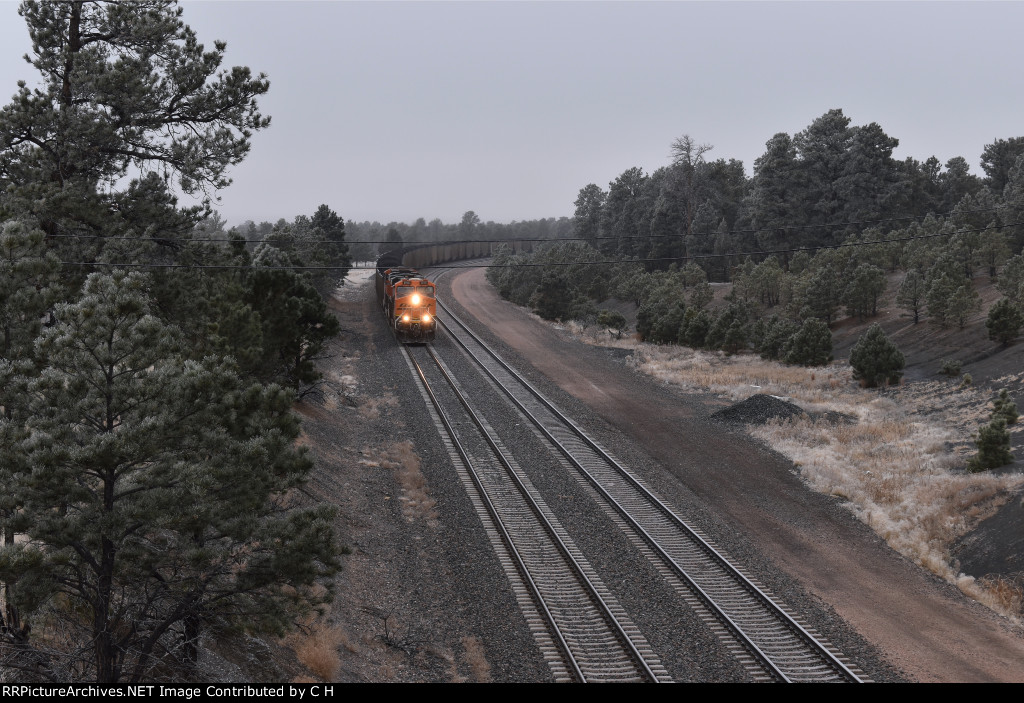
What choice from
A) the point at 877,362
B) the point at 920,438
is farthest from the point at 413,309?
the point at 920,438

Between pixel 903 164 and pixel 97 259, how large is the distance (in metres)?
74.9

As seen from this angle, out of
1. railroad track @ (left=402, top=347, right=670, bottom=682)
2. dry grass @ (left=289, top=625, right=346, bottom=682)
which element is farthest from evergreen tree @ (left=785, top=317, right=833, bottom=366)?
dry grass @ (left=289, top=625, right=346, bottom=682)

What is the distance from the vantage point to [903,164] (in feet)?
240

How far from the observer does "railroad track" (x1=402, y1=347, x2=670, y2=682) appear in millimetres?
12594

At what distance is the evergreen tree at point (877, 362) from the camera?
32.8 metres

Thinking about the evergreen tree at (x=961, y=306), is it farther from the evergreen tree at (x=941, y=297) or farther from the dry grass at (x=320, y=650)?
the dry grass at (x=320, y=650)

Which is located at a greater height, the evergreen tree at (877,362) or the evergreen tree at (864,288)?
the evergreen tree at (864,288)

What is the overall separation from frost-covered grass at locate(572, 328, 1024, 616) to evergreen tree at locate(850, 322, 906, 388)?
24.3 inches

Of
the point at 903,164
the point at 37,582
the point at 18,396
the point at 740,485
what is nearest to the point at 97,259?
the point at 18,396

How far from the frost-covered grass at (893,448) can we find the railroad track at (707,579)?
4446 millimetres

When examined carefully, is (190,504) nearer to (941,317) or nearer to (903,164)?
(941,317)

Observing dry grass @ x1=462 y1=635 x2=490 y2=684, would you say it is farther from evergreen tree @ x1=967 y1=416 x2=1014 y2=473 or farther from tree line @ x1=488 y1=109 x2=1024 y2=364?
tree line @ x1=488 y1=109 x2=1024 y2=364

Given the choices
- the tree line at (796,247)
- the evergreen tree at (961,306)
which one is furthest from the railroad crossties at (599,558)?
the evergreen tree at (961,306)

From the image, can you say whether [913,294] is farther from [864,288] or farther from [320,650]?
[320,650]
